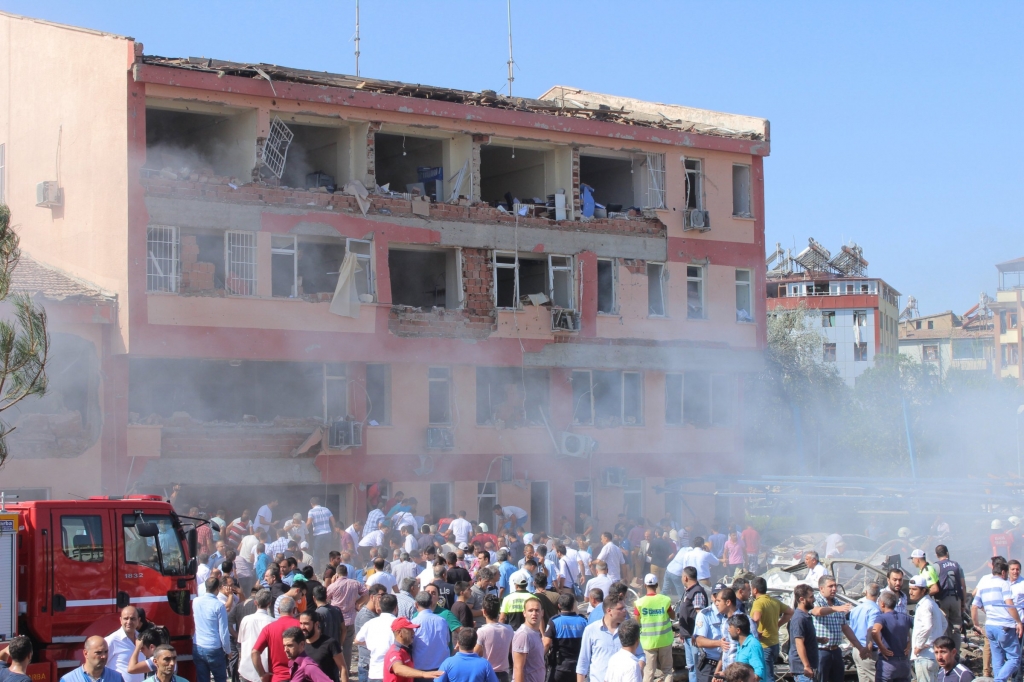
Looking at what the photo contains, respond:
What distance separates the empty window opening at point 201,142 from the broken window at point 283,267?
62.0 inches

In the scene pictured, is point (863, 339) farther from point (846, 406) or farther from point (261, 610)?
point (261, 610)

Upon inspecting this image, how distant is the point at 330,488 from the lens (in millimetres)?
27016

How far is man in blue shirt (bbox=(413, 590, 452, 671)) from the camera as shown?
1070cm

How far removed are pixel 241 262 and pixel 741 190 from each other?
14.8 metres

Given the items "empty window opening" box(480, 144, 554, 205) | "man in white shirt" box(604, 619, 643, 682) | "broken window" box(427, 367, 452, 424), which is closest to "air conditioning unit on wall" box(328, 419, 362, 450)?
"broken window" box(427, 367, 452, 424)

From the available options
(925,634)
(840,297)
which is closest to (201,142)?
(925,634)

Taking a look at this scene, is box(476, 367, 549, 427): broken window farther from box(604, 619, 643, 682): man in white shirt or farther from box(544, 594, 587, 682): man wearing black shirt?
box(604, 619, 643, 682): man in white shirt

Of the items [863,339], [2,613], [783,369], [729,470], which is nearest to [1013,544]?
[729,470]

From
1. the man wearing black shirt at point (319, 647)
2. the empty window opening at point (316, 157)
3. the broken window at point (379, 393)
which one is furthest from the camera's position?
the empty window opening at point (316, 157)

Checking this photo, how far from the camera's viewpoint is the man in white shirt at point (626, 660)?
31.6ft

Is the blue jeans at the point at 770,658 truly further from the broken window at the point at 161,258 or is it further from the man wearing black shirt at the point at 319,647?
the broken window at the point at 161,258

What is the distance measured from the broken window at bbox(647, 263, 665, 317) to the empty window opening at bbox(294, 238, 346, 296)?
858 centimetres

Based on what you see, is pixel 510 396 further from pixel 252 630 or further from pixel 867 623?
pixel 252 630

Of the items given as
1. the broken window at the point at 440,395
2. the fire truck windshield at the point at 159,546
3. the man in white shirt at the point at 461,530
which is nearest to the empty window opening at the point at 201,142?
the broken window at the point at 440,395
